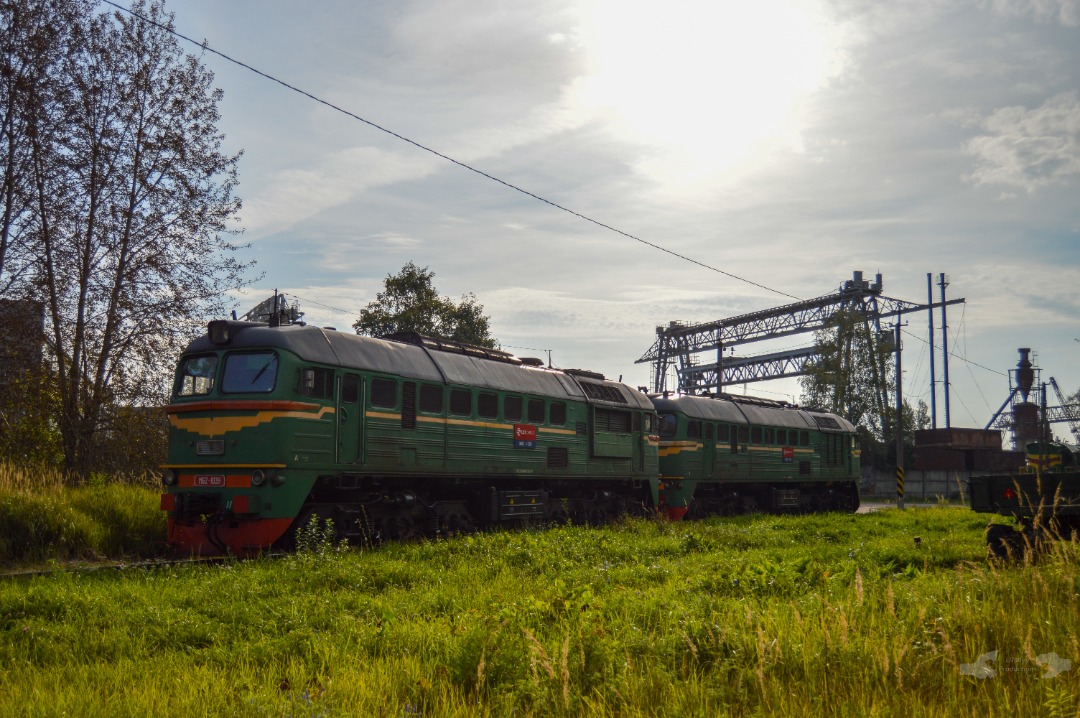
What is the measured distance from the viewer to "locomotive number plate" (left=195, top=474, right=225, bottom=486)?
13766 mm

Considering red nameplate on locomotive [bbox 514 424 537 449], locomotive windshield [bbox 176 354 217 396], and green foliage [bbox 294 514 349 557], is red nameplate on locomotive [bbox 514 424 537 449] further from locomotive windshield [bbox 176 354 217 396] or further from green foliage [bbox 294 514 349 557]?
locomotive windshield [bbox 176 354 217 396]

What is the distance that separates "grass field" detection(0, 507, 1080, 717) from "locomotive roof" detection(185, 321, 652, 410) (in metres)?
3.77

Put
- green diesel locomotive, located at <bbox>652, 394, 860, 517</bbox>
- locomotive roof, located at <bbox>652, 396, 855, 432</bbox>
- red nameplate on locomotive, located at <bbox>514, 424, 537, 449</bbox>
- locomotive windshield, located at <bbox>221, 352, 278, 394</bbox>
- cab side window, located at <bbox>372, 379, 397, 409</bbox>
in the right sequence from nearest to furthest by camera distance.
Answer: locomotive windshield, located at <bbox>221, 352, 278, 394</bbox> → cab side window, located at <bbox>372, 379, 397, 409</bbox> → red nameplate on locomotive, located at <bbox>514, 424, 537, 449</bbox> → green diesel locomotive, located at <bbox>652, 394, 860, 517</bbox> → locomotive roof, located at <bbox>652, 396, 855, 432</bbox>

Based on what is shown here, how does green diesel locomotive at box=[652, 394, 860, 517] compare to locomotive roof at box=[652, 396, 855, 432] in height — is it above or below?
below

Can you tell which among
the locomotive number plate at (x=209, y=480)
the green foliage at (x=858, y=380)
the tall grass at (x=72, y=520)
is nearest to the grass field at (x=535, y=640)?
the locomotive number plate at (x=209, y=480)

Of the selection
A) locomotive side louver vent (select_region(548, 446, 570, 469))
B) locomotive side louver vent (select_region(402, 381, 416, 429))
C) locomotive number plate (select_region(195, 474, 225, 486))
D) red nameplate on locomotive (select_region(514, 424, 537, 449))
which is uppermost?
locomotive side louver vent (select_region(402, 381, 416, 429))

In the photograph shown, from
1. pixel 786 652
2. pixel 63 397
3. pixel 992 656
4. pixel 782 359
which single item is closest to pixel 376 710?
pixel 786 652

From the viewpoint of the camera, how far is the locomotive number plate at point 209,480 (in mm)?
13766

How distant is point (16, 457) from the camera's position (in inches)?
731

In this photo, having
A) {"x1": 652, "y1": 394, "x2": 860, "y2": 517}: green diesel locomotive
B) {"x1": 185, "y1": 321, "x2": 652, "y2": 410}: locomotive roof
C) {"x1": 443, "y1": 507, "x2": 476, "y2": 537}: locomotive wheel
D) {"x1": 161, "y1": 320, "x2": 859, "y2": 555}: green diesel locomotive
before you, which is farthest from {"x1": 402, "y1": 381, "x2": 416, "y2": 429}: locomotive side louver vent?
{"x1": 652, "y1": 394, "x2": 860, "y2": 517}: green diesel locomotive

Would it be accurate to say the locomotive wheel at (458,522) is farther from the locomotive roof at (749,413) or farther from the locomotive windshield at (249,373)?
the locomotive roof at (749,413)

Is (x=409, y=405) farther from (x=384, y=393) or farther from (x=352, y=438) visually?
(x=352, y=438)

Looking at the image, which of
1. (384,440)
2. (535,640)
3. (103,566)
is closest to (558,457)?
(384,440)

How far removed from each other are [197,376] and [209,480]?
1897mm
